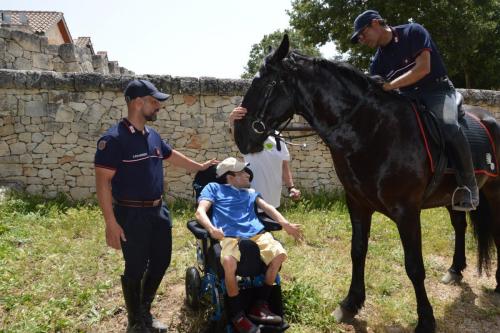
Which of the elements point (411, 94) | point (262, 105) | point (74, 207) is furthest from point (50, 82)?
point (411, 94)

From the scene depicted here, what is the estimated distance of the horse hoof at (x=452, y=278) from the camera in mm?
4980

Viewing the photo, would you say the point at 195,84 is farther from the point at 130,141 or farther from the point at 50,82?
the point at 130,141

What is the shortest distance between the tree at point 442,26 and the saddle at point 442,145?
18059mm

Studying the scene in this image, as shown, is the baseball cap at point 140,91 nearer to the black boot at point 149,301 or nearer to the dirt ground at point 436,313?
the black boot at point 149,301

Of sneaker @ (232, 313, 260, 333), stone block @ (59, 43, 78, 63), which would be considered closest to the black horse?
sneaker @ (232, 313, 260, 333)

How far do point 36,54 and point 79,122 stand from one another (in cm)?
291

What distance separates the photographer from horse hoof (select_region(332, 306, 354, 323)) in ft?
13.0

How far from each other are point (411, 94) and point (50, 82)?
21.5ft

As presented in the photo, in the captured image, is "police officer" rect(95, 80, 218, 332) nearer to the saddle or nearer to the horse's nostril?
the horse's nostril

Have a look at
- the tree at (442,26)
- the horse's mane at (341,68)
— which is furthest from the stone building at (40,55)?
the tree at (442,26)

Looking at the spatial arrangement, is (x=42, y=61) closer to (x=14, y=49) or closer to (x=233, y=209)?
(x=14, y=49)

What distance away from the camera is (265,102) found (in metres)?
3.44

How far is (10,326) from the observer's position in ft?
12.0

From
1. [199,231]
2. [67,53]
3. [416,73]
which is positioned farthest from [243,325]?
[67,53]
